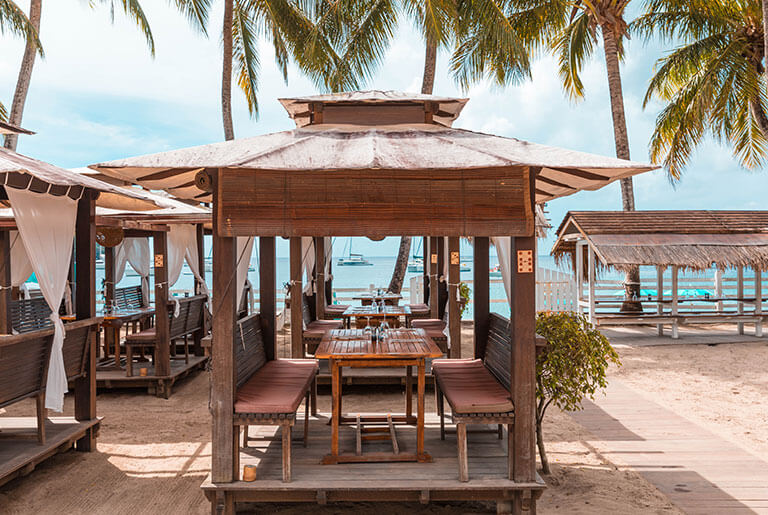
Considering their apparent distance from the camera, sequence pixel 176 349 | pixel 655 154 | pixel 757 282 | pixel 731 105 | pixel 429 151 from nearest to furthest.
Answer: pixel 429 151
pixel 176 349
pixel 757 282
pixel 731 105
pixel 655 154

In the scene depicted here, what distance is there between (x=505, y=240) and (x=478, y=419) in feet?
7.56

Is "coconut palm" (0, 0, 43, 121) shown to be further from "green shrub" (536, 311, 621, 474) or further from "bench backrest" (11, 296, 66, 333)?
"green shrub" (536, 311, 621, 474)

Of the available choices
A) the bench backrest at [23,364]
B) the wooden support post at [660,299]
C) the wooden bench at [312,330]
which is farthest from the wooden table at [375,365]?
the wooden support post at [660,299]

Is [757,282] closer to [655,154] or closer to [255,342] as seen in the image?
[655,154]

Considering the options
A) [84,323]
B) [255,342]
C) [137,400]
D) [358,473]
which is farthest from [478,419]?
[137,400]

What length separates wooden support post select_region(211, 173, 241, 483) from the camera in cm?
368

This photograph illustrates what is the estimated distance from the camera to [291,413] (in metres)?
3.74

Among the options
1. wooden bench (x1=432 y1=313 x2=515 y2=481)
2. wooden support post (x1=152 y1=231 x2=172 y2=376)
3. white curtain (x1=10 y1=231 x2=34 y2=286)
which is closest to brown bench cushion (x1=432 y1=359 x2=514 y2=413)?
wooden bench (x1=432 y1=313 x2=515 y2=481)

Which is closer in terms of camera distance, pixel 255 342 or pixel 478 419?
pixel 478 419

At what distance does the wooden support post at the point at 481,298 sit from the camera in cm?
550

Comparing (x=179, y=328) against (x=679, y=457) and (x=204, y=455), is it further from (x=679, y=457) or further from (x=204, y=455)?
(x=679, y=457)

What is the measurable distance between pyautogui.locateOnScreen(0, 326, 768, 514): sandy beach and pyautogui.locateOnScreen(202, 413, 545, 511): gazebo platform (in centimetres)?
35

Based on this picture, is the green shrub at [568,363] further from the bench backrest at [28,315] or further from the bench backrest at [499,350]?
→ the bench backrest at [28,315]

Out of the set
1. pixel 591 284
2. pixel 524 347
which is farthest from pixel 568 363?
pixel 591 284
